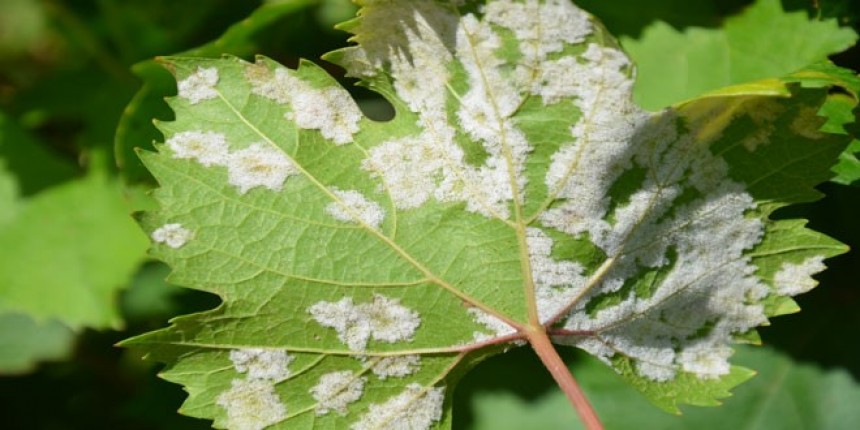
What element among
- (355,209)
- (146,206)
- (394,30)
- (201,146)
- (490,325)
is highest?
(394,30)

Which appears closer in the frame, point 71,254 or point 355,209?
point 355,209

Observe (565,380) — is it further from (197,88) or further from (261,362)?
(197,88)

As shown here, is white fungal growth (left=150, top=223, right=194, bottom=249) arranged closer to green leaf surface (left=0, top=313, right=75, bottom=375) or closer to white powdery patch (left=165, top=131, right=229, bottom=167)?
white powdery patch (left=165, top=131, right=229, bottom=167)

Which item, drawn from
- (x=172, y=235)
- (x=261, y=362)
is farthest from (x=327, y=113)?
(x=261, y=362)

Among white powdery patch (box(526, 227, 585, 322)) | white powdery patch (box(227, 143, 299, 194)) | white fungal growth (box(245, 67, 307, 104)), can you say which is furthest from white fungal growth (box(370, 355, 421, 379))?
white fungal growth (box(245, 67, 307, 104))

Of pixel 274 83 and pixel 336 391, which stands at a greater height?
pixel 274 83

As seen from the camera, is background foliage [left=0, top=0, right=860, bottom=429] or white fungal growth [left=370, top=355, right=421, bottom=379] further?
background foliage [left=0, top=0, right=860, bottom=429]
